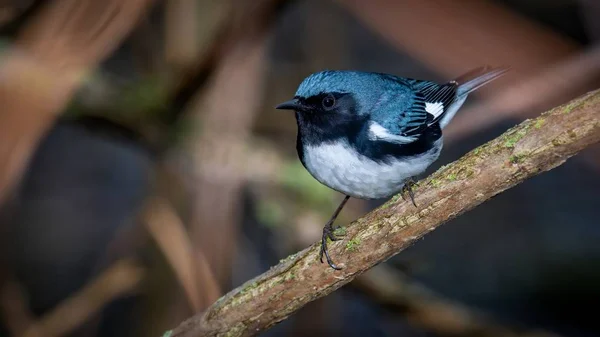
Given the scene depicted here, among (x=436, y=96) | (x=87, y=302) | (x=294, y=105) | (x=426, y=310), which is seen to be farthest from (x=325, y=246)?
(x=87, y=302)

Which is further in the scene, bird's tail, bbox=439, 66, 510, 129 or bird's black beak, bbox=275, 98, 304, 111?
bird's tail, bbox=439, 66, 510, 129

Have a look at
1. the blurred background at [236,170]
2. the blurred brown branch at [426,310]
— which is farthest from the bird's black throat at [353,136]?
the blurred brown branch at [426,310]

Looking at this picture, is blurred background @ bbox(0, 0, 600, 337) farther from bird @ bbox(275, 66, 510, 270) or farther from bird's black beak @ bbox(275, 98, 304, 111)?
bird's black beak @ bbox(275, 98, 304, 111)

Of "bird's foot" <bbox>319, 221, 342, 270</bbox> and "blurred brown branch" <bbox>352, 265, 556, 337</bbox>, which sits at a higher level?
"bird's foot" <bbox>319, 221, 342, 270</bbox>

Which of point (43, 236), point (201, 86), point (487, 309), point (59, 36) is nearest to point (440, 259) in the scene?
point (487, 309)

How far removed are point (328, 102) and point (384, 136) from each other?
0.28m

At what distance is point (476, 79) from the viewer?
3195 millimetres

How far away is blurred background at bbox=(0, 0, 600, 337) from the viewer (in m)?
2.17

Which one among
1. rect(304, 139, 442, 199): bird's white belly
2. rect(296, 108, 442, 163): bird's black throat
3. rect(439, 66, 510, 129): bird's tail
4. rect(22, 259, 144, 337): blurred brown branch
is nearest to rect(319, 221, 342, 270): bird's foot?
rect(304, 139, 442, 199): bird's white belly

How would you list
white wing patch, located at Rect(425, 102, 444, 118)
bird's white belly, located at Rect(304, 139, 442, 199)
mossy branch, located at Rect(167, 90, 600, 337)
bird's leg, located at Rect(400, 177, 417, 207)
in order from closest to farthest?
mossy branch, located at Rect(167, 90, 600, 337) < bird's leg, located at Rect(400, 177, 417, 207) < bird's white belly, located at Rect(304, 139, 442, 199) < white wing patch, located at Rect(425, 102, 444, 118)

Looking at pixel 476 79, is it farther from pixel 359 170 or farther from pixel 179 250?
pixel 179 250

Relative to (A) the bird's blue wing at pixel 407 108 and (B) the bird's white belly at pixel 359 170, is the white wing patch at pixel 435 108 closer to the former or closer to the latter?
(A) the bird's blue wing at pixel 407 108

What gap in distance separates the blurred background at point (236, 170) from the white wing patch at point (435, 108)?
23 centimetres

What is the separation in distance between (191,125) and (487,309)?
2820 mm
